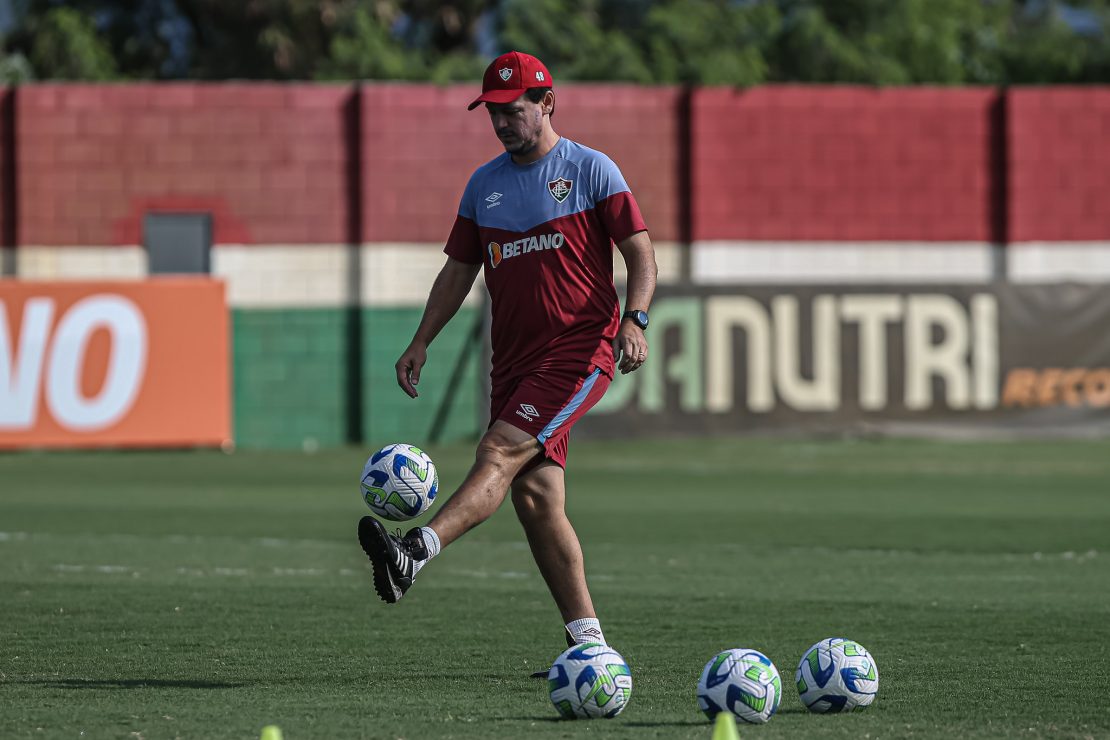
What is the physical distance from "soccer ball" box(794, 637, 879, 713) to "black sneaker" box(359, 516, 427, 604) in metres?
1.43

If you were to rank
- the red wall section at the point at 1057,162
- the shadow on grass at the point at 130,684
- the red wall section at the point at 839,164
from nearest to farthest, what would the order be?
1. the shadow on grass at the point at 130,684
2. the red wall section at the point at 839,164
3. the red wall section at the point at 1057,162

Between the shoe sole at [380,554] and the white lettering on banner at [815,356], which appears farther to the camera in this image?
the white lettering on banner at [815,356]

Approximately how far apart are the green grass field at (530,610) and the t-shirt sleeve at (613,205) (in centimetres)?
174

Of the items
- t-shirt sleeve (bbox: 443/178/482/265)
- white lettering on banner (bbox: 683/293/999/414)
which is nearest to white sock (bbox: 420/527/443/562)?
t-shirt sleeve (bbox: 443/178/482/265)

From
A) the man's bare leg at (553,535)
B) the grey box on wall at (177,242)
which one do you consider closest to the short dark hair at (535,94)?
the man's bare leg at (553,535)

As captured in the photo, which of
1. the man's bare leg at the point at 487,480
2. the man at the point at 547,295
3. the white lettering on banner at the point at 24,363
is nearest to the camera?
the man's bare leg at the point at 487,480

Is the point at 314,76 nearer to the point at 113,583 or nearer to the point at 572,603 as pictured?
the point at 113,583

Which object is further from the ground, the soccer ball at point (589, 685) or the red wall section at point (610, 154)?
the red wall section at point (610, 154)

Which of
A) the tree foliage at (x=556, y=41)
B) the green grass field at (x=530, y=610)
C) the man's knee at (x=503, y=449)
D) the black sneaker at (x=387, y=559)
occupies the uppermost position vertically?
the tree foliage at (x=556, y=41)

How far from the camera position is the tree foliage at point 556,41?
36844 millimetres

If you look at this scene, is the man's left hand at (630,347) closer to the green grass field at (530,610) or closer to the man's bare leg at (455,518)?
the man's bare leg at (455,518)

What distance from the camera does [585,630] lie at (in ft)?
23.8

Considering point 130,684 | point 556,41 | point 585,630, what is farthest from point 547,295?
point 556,41

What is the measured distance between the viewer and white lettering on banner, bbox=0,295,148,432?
2444cm
